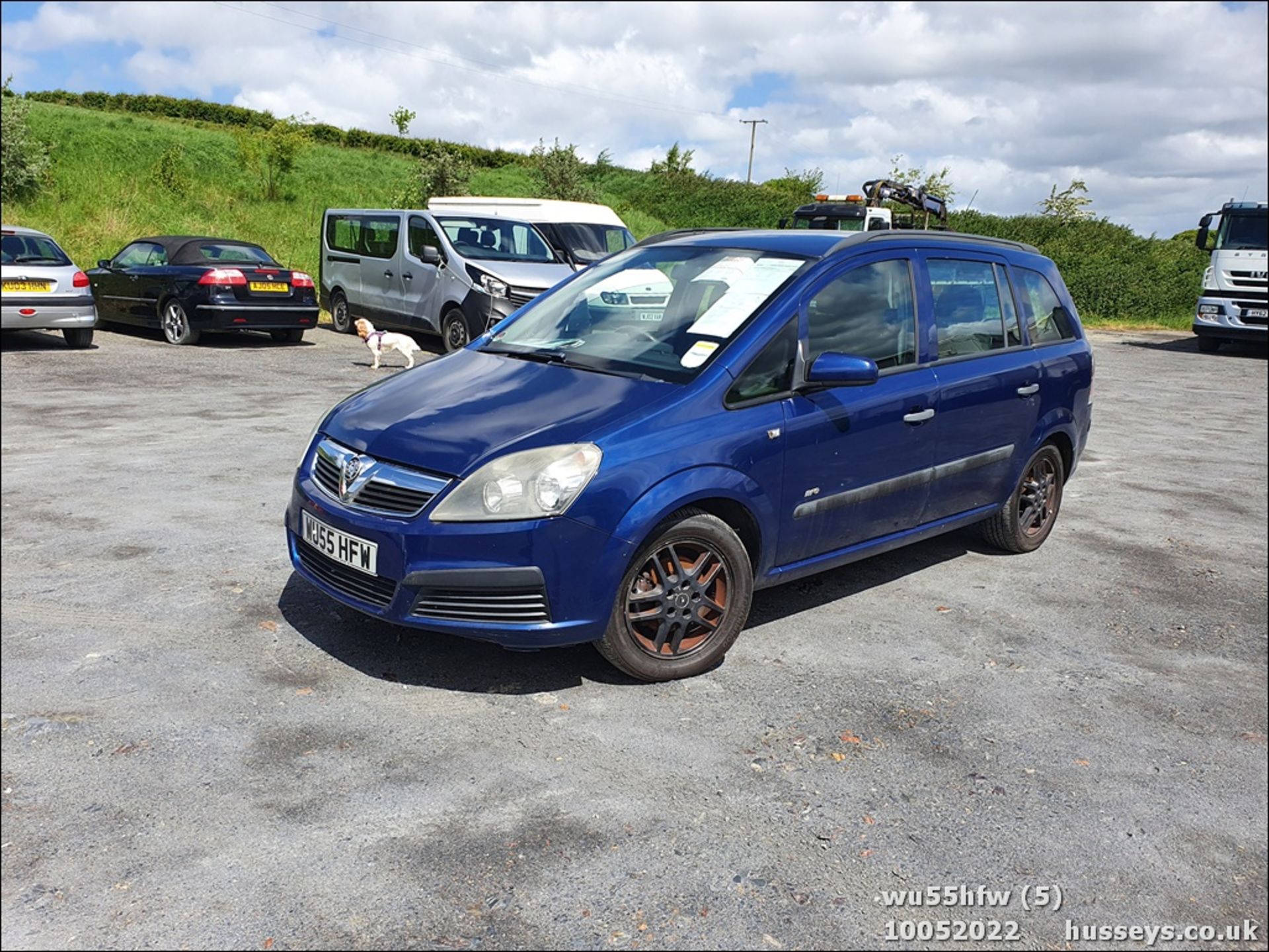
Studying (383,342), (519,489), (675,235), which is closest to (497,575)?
(519,489)

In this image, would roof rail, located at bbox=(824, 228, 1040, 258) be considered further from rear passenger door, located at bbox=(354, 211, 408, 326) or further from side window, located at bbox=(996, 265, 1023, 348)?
rear passenger door, located at bbox=(354, 211, 408, 326)

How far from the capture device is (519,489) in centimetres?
375

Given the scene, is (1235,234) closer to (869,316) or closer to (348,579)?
(869,316)

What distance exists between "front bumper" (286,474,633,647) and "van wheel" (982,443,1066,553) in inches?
115

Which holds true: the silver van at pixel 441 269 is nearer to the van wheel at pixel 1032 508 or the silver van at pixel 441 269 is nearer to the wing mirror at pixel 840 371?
the van wheel at pixel 1032 508

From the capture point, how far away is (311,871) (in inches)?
108

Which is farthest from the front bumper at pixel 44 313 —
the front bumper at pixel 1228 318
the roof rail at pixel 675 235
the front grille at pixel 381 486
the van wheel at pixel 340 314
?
the front bumper at pixel 1228 318

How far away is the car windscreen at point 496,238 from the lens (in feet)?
48.8

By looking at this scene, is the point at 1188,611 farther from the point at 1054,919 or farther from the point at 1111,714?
the point at 1054,919

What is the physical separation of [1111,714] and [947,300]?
2.24 metres

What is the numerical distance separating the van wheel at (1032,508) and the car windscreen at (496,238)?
32.2ft

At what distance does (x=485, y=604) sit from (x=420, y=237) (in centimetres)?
1233

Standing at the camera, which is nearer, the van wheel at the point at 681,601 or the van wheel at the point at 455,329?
the van wheel at the point at 681,601

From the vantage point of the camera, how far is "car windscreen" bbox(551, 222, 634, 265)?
15695mm
